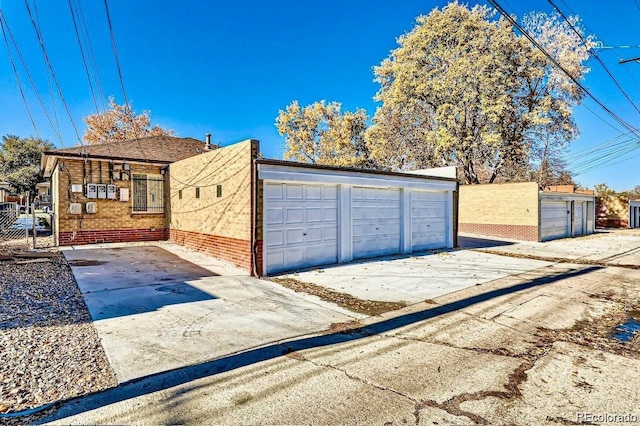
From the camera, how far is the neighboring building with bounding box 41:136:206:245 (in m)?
12.2

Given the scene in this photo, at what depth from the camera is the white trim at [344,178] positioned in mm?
8562

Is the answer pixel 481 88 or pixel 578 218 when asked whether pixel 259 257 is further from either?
pixel 578 218

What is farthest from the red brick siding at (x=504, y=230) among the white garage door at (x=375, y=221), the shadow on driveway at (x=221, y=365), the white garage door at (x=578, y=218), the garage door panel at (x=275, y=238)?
the garage door panel at (x=275, y=238)

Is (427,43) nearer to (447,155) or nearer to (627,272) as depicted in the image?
(447,155)

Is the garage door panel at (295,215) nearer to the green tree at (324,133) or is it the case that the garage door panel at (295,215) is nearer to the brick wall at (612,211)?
the green tree at (324,133)

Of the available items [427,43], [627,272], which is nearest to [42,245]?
[627,272]

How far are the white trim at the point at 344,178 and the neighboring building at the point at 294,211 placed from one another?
0.03 meters

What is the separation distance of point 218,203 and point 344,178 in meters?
3.63

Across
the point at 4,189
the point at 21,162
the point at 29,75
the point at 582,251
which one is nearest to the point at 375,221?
the point at 582,251

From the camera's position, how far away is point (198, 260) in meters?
10.0

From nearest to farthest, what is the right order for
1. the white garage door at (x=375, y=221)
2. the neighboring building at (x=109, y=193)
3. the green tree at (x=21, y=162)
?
the white garage door at (x=375, y=221)
the neighboring building at (x=109, y=193)
the green tree at (x=21, y=162)

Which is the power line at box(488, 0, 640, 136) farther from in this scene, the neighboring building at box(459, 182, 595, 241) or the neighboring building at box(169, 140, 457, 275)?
the neighboring building at box(169, 140, 457, 275)

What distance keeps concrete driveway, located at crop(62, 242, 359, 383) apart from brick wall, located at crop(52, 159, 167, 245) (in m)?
3.77

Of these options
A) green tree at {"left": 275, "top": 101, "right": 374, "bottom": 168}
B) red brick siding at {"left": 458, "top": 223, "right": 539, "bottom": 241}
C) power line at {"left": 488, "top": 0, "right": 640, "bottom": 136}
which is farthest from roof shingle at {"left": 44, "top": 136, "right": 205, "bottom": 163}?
red brick siding at {"left": 458, "top": 223, "right": 539, "bottom": 241}
